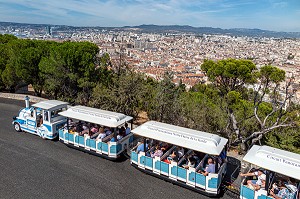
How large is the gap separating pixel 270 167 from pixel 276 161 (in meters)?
0.43

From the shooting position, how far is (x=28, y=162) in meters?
11.8

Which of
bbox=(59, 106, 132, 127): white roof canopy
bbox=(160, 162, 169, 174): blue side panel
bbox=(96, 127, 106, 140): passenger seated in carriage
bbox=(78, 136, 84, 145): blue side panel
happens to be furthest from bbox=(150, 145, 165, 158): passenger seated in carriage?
bbox=(78, 136, 84, 145): blue side panel

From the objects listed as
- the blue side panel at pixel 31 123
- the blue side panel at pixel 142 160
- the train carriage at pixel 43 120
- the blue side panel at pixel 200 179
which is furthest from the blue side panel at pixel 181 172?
the blue side panel at pixel 31 123

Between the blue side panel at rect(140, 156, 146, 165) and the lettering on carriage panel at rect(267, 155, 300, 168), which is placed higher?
the lettering on carriage panel at rect(267, 155, 300, 168)

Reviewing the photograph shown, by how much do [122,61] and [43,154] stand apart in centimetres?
1181

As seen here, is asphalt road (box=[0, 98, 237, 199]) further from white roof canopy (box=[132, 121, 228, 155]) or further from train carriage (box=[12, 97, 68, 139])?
white roof canopy (box=[132, 121, 228, 155])

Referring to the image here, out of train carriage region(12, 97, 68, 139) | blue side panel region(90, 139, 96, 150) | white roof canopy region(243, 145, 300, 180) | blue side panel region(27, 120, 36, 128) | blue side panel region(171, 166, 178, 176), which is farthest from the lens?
blue side panel region(27, 120, 36, 128)

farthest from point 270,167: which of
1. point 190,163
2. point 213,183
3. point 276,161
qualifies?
point 190,163

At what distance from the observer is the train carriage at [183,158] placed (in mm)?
9289

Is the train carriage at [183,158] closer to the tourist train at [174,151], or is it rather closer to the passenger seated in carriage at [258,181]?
the tourist train at [174,151]

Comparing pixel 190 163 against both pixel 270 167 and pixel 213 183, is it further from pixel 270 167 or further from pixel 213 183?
pixel 270 167

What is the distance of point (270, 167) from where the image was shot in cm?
809

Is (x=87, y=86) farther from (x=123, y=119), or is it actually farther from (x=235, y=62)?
(x=235, y=62)

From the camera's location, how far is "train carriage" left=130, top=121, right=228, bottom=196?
366 inches
